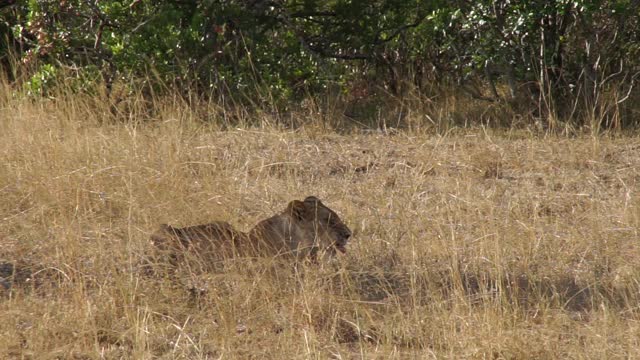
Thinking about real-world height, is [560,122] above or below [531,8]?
below

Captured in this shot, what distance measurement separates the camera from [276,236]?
5000mm

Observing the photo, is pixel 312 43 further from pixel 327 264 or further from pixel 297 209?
pixel 327 264

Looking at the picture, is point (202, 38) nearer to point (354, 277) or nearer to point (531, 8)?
point (531, 8)

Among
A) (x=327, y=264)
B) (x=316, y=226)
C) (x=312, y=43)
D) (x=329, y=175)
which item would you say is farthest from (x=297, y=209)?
(x=312, y=43)

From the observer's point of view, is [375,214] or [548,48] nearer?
[375,214]

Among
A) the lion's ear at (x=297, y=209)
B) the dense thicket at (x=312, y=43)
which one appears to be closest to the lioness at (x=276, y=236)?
the lion's ear at (x=297, y=209)

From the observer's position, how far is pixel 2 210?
602 cm

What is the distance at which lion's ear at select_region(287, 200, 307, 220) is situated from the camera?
4992mm

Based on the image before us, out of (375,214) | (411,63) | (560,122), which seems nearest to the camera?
(375,214)

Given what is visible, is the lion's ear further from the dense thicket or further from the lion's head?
the dense thicket

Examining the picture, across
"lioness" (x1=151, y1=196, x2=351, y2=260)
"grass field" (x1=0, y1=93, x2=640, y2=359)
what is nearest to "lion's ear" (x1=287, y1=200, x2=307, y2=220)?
"lioness" (x1=151, y1=196, x2=351, y2=260)

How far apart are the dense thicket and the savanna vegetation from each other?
1.0 inches

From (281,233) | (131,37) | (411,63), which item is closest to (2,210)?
(281,233)

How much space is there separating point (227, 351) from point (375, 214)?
1951 millimetres
